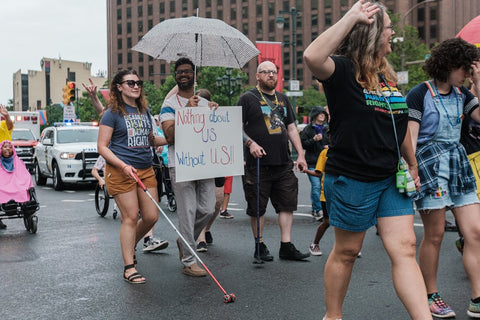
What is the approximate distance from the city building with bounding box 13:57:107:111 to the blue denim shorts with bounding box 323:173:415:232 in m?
136

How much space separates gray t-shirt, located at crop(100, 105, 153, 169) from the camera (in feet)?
18.6

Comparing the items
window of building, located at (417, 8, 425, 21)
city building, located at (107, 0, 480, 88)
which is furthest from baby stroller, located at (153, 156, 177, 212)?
window of building, located at (417, 8, 425, 21)

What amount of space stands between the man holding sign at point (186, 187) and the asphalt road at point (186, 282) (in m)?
0.23

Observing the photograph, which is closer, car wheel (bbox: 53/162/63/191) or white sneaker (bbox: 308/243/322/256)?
white sneaker (bbox: 308/243/322/256)

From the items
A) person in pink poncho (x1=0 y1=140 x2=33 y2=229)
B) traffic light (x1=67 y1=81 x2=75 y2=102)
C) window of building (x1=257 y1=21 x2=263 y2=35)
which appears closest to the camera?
person in pink poncho (x1=0 y1=140 x2=33 y2=229)

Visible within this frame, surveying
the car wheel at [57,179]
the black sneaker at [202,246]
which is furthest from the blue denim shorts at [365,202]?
the car wheel at [57,179]

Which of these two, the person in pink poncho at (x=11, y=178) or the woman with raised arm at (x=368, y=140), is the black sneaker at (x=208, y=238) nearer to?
the person in pink poncho at (x=11, y=178)

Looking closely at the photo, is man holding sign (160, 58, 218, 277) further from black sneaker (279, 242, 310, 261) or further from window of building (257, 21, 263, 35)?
window of building (257, 21, 263, 35)

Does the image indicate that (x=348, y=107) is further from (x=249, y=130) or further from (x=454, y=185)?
(x=249, y=130)

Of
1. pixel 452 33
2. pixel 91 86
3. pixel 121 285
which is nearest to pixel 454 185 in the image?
pixel 121 285

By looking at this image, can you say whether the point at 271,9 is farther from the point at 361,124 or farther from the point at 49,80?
the point at 361,124

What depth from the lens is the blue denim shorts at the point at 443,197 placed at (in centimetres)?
433

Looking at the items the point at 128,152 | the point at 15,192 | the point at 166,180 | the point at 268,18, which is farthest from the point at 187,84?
the point at 268,18

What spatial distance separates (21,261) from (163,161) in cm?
521
